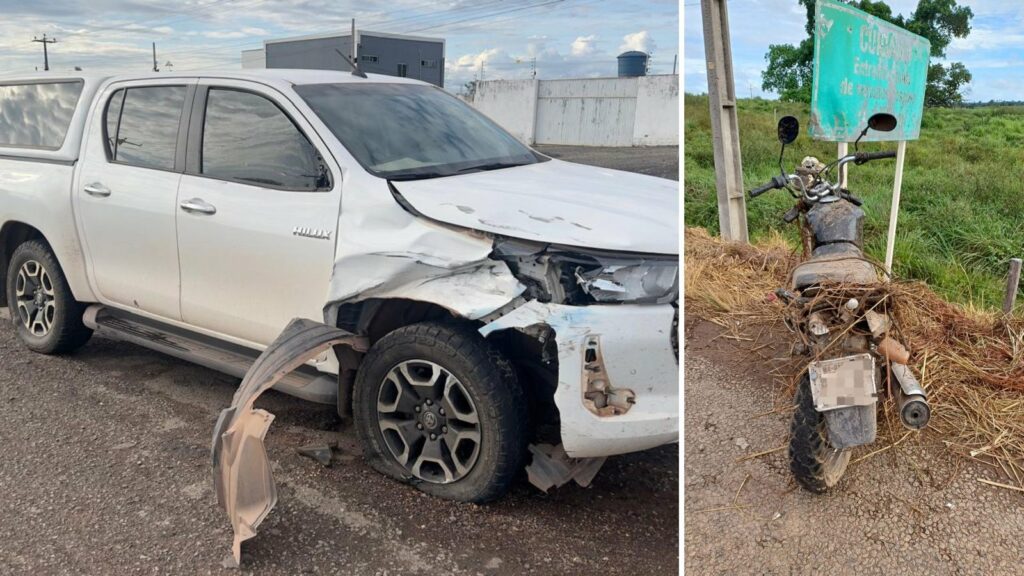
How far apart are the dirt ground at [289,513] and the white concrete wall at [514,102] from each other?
1792 cm

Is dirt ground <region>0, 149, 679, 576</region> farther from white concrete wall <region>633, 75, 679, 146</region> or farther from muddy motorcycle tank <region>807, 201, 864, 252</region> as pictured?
white concrete wall <region>633, 75, 679, 146</region>

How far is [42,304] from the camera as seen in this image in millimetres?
4926

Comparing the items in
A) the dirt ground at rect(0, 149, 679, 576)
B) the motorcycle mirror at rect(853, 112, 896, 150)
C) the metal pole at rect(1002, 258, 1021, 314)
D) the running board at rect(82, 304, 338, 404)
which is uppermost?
the motorcycle mirror at rect(853, 112, 896, 150)

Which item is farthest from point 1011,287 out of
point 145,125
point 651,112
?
point 651,112

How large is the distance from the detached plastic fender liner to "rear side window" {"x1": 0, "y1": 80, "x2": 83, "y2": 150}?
8.26 feet

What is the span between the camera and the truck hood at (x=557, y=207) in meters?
2.90

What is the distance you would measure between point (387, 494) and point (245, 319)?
3.44ft

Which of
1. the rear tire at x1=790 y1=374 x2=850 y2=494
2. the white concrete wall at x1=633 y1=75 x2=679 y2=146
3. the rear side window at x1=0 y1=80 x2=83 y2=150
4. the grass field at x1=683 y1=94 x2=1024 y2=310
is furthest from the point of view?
the white concrete wall at x1=633 y1=75 x2=679 y2=146

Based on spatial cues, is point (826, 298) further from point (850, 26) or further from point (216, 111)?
point (216, 111)

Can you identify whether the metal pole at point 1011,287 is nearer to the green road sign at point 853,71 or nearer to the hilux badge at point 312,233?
the green road sign at point 853,71

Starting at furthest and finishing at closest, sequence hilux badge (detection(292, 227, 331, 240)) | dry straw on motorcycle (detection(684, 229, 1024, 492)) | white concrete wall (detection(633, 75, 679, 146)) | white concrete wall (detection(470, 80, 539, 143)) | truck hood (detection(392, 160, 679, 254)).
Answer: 1. white concrete wall (detection(470, 80, 539, 143))
2. white concrete wall (detection(633, 75, 679, 146))
3. dry straw on motorcycle (detection(684, 229, 1024, 492))
4. hilux badge (detection(292, 227, 331, 240))
5. truck hood (detection(392, 160, 679, 254))

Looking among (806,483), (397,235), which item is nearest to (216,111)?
(397,235)

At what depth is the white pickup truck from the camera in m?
2.86

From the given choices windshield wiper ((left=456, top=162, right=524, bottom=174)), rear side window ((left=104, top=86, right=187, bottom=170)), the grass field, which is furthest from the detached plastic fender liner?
the grass field
